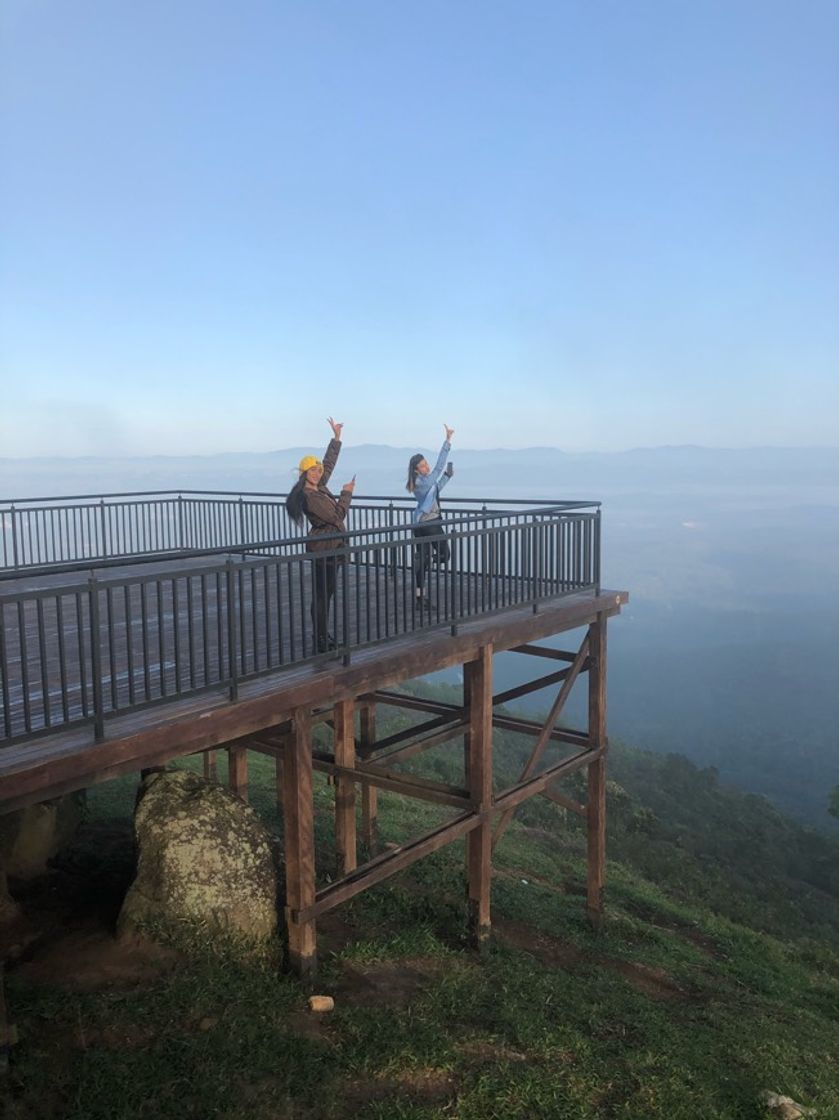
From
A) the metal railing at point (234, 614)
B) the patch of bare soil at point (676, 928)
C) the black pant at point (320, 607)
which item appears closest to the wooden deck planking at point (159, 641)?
the metal railing at point (234, 614)

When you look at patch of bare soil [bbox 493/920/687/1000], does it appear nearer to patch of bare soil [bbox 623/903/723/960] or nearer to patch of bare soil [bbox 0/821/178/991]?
patch of bare soil [bbox 623/903/723/960]

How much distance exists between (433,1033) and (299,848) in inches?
77.2

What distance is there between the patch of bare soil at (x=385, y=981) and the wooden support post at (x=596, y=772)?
13.3 feet

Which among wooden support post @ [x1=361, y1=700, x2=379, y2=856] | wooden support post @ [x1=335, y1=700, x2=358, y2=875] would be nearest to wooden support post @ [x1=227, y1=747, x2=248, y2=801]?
wooden support post @ [x1=335, y1=700, x2=358, y2=875]

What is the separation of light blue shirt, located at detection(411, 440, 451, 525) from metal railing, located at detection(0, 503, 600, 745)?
18.9 inches

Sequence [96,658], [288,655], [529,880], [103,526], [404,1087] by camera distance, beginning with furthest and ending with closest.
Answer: [529,880], [103,526], [288,655], [404,1087], [96,658]

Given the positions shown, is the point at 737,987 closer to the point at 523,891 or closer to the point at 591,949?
the point at 591,949

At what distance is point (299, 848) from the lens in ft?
28.2

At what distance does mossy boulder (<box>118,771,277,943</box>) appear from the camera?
8.29 m

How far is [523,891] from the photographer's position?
594 inches

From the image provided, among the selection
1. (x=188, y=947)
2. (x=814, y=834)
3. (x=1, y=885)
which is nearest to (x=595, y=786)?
(x=188, y=947)

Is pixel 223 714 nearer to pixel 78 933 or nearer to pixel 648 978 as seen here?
pixel 78 933

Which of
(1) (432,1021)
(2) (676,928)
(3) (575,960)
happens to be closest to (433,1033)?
(1) (432,1021)

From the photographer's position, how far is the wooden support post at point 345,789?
11422 millimetres
